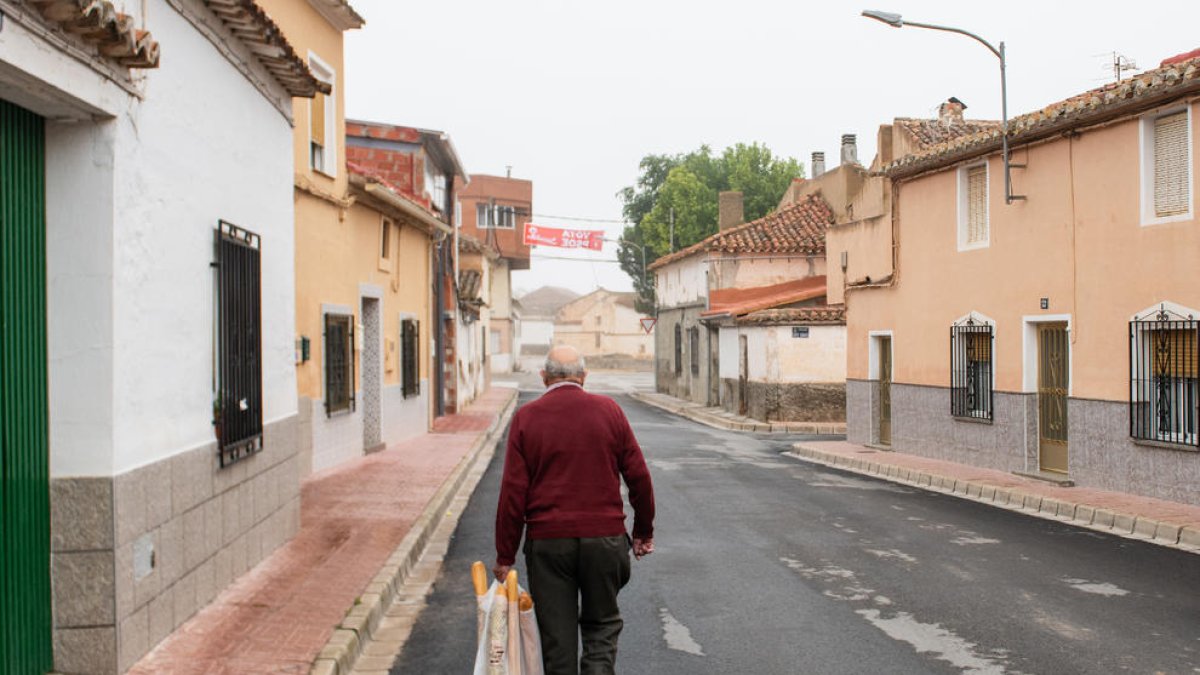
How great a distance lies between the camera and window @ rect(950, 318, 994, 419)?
53.4 ft

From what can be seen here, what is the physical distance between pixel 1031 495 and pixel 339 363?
9211mm

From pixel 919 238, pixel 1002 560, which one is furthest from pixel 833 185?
pixel 1002 560

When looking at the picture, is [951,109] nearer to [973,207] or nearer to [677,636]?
[973,207]

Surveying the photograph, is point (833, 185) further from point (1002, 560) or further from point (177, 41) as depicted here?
point (177, 41)

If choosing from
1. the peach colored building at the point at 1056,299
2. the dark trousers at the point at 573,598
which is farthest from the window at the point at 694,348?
the dark trousers at the point at 573,598

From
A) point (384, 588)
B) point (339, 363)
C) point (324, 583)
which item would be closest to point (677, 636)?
point (384, 588)

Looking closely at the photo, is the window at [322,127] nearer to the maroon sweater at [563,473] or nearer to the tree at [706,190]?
the maroon sweater at [563,473]

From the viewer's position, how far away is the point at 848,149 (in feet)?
121

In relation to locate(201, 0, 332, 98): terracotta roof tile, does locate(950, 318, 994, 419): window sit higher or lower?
lower

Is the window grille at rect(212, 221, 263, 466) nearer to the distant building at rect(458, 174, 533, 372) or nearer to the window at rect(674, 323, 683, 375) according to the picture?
the window at rect(674, 323, 683, 375)

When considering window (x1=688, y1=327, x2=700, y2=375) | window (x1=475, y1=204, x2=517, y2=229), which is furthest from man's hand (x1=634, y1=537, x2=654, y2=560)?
window (x1=475, y1=204, x2=517, y2=229)

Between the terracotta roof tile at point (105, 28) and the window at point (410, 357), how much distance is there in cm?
1379

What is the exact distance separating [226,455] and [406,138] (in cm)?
1596

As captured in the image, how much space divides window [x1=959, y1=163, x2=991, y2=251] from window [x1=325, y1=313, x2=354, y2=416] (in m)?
9.49
